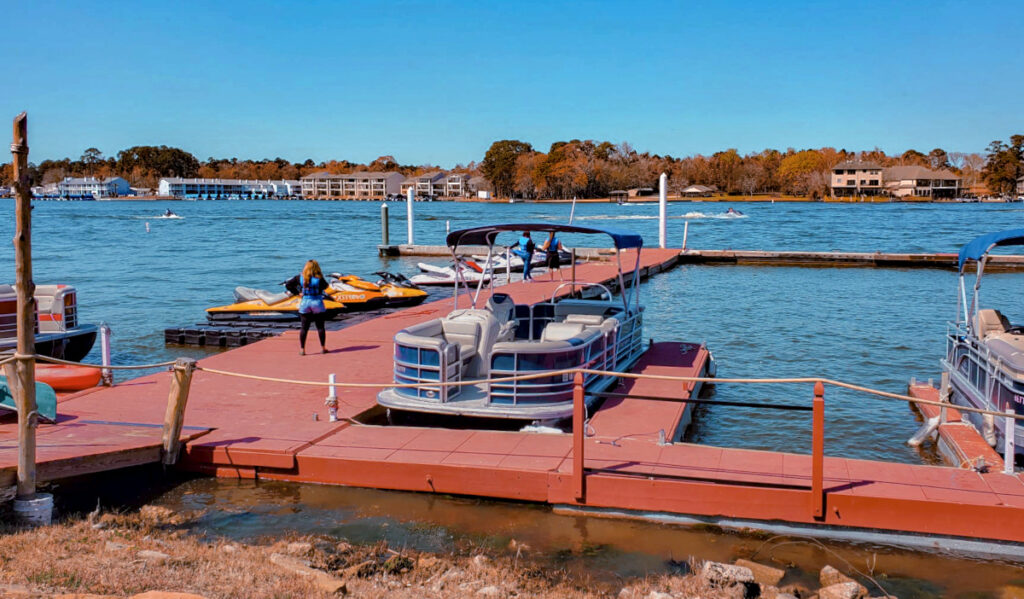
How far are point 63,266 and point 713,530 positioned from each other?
170 feet

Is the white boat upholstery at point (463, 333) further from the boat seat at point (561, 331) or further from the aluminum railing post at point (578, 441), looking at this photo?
the aluminum railing post at point (578, 441)

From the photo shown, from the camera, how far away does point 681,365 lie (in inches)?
550

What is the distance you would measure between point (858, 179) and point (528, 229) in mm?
195626

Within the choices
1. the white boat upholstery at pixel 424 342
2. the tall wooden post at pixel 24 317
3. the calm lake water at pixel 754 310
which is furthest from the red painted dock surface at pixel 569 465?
the calm lake water at pixel 754 310

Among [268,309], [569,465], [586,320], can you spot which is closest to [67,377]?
[586,320]

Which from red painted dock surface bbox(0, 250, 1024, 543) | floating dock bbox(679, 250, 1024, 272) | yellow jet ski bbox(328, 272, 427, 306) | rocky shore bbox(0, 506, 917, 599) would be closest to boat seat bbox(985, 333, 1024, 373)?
red painted dock surface bbox(0, 250, 1024, 543)

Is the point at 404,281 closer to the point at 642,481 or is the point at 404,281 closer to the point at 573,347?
the point at 573,347

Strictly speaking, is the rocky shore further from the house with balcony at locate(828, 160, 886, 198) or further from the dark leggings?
the house with balcony at locate(828, 160, 886, 198)

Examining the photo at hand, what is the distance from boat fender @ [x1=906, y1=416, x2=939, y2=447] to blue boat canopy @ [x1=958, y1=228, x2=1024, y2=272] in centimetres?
233

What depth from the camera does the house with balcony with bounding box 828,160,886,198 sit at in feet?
623

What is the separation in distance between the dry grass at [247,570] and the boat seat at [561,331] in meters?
5.43

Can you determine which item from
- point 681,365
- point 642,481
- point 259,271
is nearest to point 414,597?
point 642,481

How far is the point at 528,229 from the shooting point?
12.5 m

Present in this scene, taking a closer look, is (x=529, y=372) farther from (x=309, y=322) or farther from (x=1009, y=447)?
(x=309, y=322)
